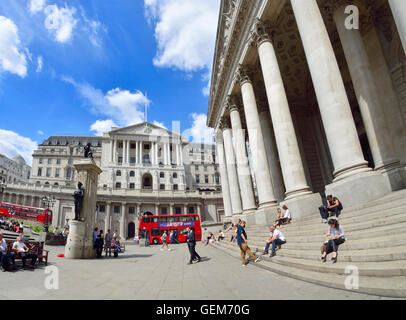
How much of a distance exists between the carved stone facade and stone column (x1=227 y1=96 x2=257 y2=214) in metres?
0.44

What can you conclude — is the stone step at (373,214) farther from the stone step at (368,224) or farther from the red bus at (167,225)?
the red bus at (167,225)

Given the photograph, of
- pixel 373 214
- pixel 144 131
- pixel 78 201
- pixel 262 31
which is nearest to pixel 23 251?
pixel 78 201

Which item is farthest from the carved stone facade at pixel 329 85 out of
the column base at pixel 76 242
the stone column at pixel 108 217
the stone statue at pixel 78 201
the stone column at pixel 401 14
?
the stone column at pixel 108 217

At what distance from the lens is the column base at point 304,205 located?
10.1 meters

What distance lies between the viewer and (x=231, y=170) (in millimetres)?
22516

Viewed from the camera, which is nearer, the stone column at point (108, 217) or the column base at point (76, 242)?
the column base at point (76, 242)

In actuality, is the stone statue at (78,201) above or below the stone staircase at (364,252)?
above

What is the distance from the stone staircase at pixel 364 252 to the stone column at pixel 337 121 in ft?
2.99

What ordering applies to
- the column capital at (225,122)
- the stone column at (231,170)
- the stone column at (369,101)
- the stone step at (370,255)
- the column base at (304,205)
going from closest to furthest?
the stone step at (370,255)
the stone column at (369,101)
the column base at (304,205)
the stone column at (231,170)
the column capital at (225,122)

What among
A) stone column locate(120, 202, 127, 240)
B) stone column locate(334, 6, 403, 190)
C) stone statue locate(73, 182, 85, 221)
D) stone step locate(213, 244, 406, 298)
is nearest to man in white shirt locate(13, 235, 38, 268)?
stone statue locate(73, 182, 85, 221)

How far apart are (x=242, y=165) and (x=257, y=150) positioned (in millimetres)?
3613

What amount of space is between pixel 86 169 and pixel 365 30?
1781cm

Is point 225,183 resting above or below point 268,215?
above

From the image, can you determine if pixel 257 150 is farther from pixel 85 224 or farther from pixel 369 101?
pixel 85 224
